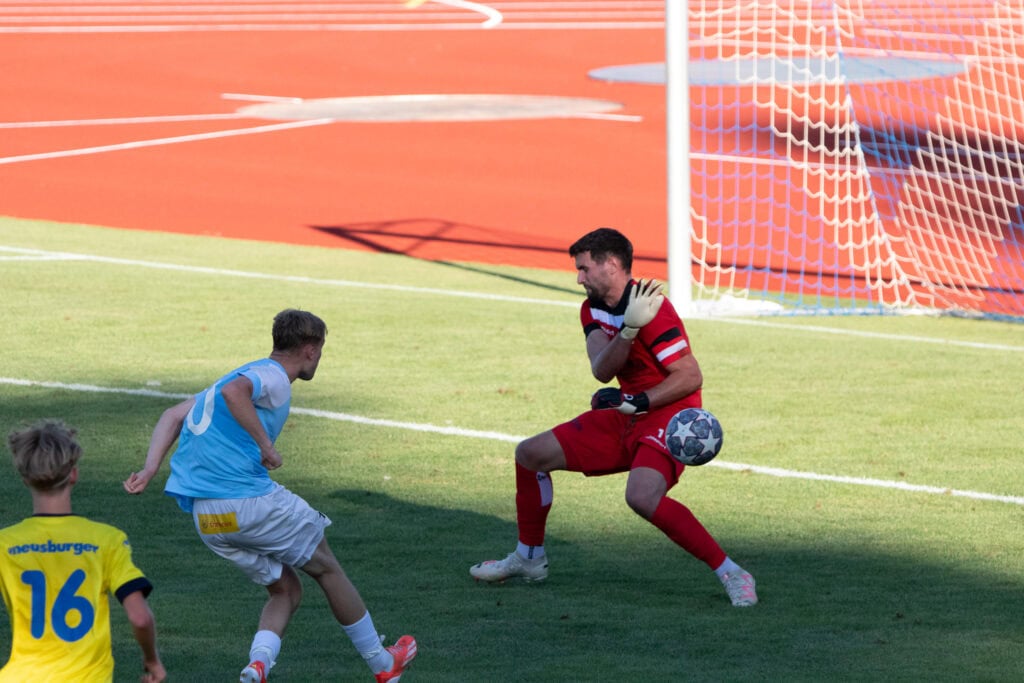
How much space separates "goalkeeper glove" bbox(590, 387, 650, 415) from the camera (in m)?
6.59

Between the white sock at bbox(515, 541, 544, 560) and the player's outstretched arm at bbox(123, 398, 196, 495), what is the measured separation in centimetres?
185

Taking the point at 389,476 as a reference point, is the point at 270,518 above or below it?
above

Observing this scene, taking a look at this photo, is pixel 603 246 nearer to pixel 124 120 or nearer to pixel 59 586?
pixel 59 586

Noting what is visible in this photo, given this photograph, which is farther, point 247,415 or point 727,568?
point 727,568

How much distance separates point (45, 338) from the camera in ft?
40.0

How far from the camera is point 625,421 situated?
702 cm

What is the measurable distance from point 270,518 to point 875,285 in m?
10.5

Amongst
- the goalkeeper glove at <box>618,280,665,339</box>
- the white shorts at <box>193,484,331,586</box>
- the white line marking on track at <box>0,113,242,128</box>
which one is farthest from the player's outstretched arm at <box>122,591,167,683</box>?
the white line marking on track at <box>0,113,242,128</box>

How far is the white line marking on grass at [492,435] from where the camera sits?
8.55 meters

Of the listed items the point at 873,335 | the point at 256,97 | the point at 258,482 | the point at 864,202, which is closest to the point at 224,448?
the point at 258,482

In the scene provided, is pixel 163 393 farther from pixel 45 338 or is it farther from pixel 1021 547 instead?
pixel 1021 547

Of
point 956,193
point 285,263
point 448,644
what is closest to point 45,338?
point 285,263

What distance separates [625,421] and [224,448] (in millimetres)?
2004

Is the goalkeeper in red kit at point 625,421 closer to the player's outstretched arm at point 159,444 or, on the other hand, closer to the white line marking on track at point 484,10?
the player's outstretched arm at point 159,444
